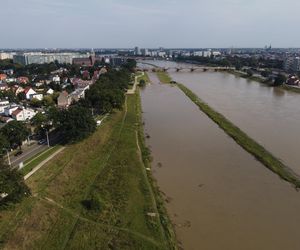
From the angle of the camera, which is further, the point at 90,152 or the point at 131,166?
the point at 90,152

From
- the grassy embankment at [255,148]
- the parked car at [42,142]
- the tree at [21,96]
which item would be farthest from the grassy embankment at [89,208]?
the tree at [21,96]

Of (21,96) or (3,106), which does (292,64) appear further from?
(3,106)

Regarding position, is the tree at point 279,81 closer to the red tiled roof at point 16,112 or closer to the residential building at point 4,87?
the red tiled roof at point 16,112

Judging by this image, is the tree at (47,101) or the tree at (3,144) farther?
the tree at (47,101)

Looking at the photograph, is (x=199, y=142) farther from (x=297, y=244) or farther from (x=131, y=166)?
(x=297, y=244)

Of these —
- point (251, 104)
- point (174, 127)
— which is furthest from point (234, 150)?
point (251, 104)

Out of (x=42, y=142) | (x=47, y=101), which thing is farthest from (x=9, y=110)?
(x=42, y=142)
